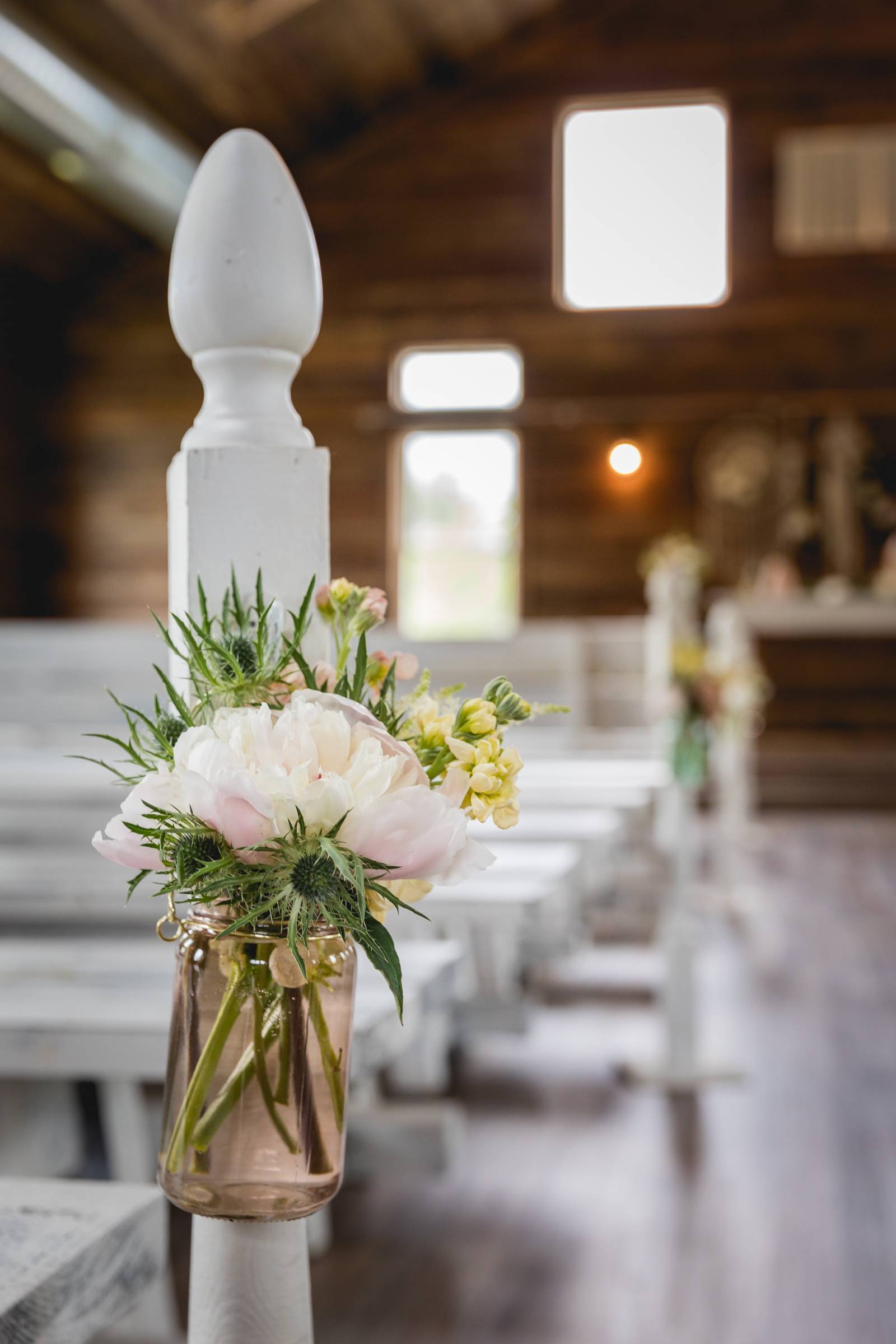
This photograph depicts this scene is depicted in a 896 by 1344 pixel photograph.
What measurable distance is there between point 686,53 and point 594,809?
24.2 feet

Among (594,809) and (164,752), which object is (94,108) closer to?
(594,809)

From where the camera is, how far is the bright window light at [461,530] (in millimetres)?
9109

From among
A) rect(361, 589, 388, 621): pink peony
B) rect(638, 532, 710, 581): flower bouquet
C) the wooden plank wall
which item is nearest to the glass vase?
rect(361, 589, 388, 621): pink peony

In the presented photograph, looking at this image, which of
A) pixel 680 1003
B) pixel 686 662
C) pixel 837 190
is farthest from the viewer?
pixel 837 190

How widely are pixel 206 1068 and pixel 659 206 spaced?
28.5 feet

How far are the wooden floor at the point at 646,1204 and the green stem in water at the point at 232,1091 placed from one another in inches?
49.8

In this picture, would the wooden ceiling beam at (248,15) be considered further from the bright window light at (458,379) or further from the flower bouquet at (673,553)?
the flower bouquet at (673,553)

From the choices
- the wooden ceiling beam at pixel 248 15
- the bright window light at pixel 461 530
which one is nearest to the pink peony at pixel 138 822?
the wooden ceiling beam at pixel 248 15

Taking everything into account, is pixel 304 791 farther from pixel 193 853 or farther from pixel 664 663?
pixel 664 663

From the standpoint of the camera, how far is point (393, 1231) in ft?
7.65

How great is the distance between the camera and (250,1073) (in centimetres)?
83

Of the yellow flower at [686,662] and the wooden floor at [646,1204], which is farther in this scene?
the yellow flower at [686,662]

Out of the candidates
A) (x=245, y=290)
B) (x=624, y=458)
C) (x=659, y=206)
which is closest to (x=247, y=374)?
(x=245, y=290)

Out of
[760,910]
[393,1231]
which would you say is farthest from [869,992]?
[393,1231]
